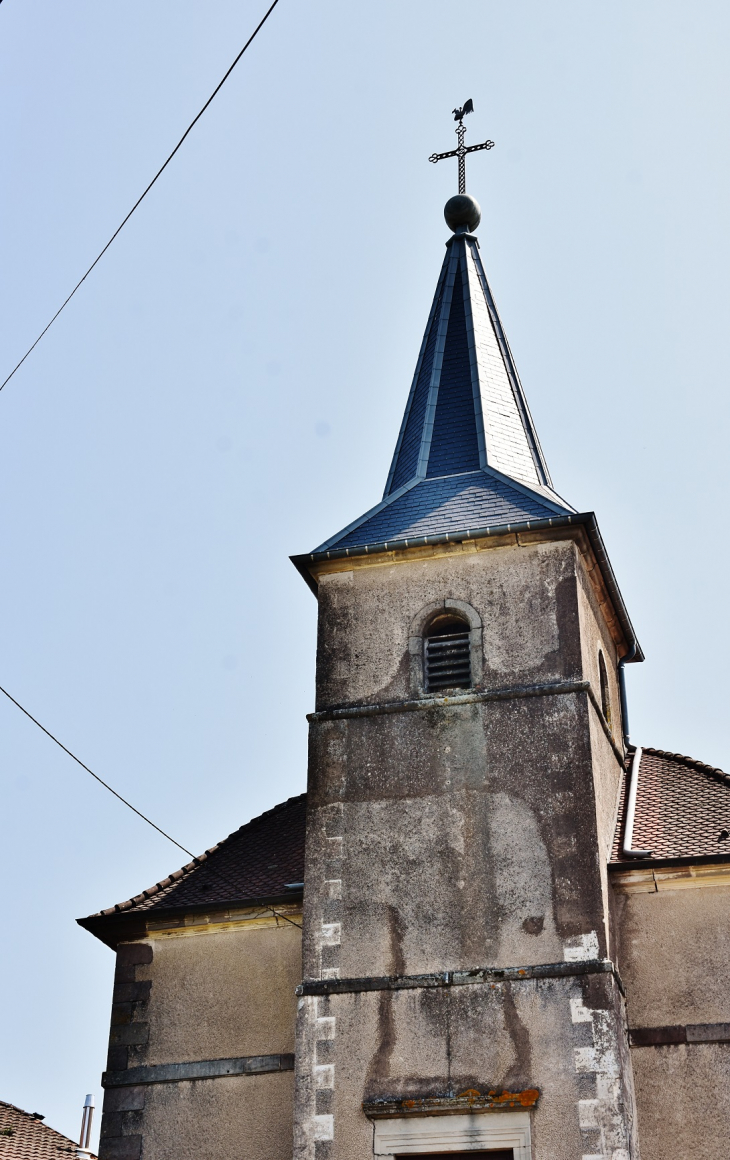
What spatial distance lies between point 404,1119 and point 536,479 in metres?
7.39

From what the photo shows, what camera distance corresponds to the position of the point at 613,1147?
38.6 ft

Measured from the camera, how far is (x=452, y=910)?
43.0 feet

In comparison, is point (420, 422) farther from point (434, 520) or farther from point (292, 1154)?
point (292, 1154)

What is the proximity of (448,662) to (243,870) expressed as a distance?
323cm

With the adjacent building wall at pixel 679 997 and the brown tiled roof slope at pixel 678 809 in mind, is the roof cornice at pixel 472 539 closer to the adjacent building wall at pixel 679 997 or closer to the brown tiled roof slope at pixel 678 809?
the brown tiled roof slope at pixel 678 809

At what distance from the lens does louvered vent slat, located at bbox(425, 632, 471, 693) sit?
14.5m

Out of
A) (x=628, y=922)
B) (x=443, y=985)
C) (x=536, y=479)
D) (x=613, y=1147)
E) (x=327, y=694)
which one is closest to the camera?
(x=613, y=1147)

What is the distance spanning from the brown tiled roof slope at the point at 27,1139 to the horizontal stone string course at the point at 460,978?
792 cm

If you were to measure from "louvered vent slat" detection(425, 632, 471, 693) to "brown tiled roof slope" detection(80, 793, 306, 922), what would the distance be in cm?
249

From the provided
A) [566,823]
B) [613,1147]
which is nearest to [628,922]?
[566,823]

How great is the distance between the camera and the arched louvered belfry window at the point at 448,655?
14.5m

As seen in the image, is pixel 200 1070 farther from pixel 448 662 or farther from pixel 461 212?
pixel 461 212

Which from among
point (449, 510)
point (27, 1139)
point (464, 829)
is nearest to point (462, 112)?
point (449, 510)

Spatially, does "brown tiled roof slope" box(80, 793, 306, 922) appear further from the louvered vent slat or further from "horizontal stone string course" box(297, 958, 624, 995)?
the louvered vent slat
